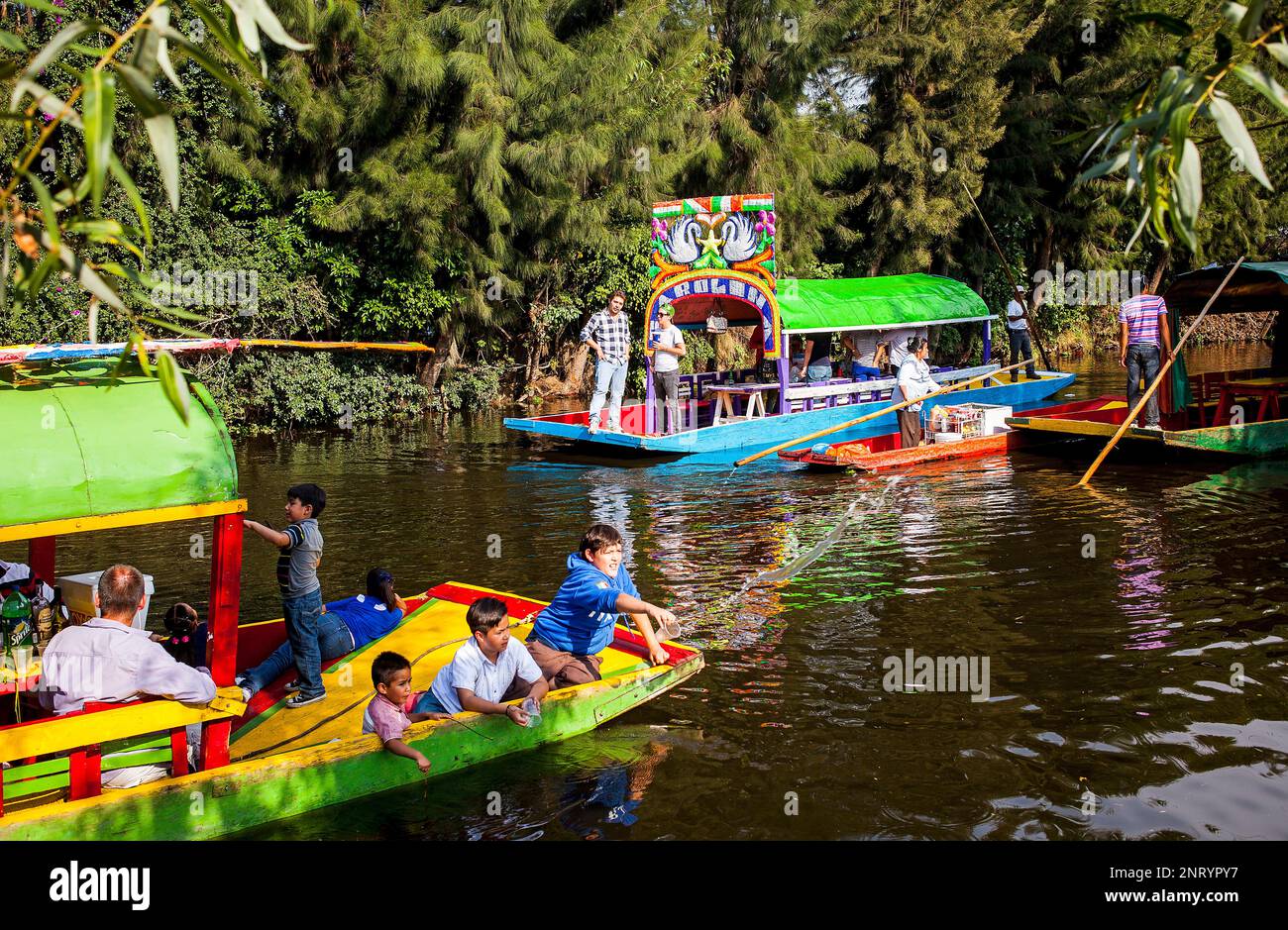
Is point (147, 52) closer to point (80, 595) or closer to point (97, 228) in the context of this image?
point (97, 228)

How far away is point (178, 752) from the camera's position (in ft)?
19.9

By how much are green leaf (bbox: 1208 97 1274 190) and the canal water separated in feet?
14.6

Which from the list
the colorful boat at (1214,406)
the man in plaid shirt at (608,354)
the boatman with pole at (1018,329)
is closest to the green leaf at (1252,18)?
the colorful boat at (1214,406)

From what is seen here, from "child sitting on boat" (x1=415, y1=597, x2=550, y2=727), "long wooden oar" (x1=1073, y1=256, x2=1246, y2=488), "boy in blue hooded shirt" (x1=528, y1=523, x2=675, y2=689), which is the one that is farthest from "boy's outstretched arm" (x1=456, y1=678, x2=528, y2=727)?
"long wooden oar" (x1=1073, y1=256, x2=1246, y2=488)

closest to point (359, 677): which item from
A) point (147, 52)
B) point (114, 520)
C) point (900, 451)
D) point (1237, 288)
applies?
point (114, 520)

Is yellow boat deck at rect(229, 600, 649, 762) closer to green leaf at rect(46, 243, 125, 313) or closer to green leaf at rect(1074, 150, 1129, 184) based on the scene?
green leaf at rect(46, 243, 125, 313)

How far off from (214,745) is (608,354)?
1275 centimetres

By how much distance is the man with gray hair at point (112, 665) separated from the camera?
5770 millimetres

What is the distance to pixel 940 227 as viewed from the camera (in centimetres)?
3266

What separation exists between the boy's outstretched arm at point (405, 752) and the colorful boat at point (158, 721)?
62mm

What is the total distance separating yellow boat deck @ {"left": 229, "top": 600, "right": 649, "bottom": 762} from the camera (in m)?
7.04

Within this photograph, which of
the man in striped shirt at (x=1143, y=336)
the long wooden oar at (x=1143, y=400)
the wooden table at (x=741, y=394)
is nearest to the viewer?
the long wooden oar at (x=1143, y=400)

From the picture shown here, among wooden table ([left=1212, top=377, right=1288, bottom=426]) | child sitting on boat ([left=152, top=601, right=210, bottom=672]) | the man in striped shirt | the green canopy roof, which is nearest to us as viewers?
child sitting on boat ([left=152, top=601, right=210, bottom=672])

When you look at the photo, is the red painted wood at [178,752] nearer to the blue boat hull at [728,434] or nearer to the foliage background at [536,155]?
the blue boat hull at [728,434]
